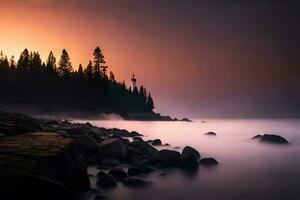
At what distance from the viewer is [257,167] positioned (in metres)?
31.4

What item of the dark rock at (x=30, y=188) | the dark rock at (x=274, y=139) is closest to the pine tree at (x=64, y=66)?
the dark rock at (x=274, y=139)

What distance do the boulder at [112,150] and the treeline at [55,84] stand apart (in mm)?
77266

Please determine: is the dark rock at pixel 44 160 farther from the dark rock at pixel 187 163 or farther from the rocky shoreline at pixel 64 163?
the dark rock at pixel 187 163

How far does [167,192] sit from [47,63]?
353ft

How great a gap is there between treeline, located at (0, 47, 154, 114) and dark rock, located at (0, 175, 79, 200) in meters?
90.3

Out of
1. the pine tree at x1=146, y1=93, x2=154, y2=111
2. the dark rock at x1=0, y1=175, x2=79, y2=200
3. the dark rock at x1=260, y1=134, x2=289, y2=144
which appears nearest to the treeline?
the pine tree at x1=146, y1=93, x2=154, y2=111

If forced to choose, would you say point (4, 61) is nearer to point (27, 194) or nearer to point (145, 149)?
point (145, 149)

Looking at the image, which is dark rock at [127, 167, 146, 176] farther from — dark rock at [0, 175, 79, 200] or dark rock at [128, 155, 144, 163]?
dark rock at [0, 175, 79, 200]

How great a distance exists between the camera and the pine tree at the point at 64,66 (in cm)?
11606

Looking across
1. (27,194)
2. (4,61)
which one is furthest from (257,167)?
(4,61)

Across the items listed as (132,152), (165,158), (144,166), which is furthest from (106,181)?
(165,158)

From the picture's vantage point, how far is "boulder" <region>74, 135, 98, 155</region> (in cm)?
2434

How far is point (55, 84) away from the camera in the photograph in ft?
360

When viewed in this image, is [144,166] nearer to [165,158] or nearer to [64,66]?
[165,158]
